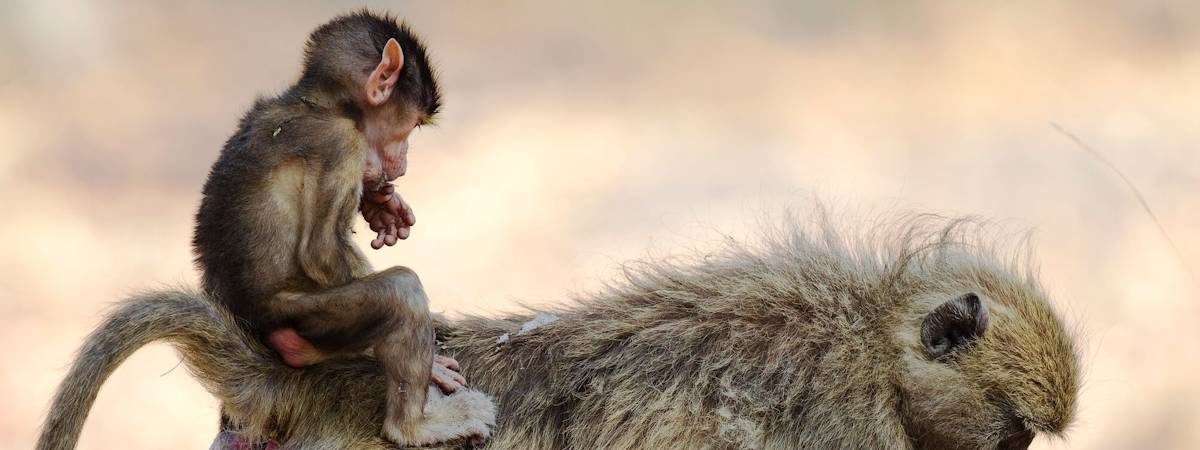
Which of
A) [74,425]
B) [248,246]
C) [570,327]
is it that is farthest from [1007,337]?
[74,425]

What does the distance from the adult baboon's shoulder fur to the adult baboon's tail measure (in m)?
1.17

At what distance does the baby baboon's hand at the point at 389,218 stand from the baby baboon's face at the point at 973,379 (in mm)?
2729

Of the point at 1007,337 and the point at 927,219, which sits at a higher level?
the point at 927,219

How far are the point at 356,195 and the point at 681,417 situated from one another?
1940 millimetres

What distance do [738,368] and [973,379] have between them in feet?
3.98

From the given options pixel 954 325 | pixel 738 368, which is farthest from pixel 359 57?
pixel 954 325

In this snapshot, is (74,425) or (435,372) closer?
(74,425)

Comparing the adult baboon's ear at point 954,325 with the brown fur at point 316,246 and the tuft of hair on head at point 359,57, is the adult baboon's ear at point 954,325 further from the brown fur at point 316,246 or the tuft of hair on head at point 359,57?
the tuft of hair on head at point 359,57

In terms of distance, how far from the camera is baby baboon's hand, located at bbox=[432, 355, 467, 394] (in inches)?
215

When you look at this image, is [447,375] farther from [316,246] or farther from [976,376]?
[976,376]

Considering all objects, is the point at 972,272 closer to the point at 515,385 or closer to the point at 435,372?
the point at 515,385

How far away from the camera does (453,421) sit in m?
5.35

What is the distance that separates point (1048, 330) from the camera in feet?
19.5

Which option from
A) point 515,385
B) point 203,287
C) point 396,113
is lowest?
point 515,385
